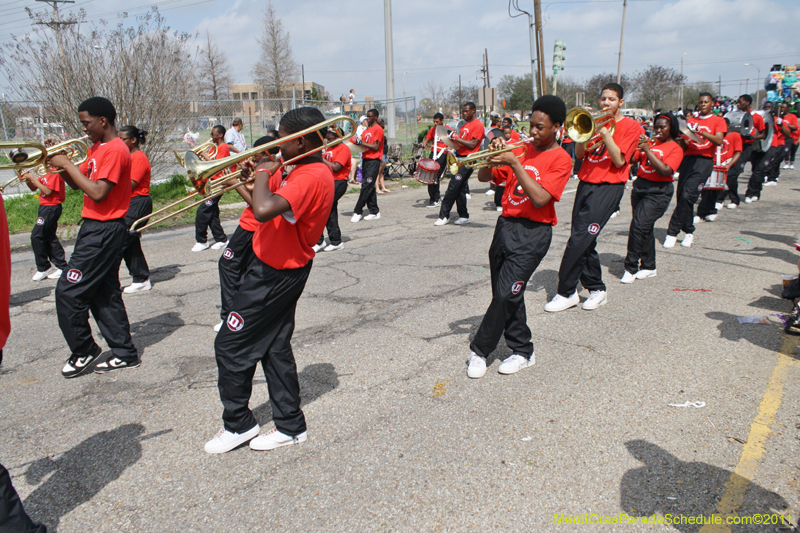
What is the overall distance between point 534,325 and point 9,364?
4.29 metres

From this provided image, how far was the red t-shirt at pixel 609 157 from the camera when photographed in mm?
5105

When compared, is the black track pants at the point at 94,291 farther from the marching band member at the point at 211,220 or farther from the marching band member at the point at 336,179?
the marching band member at the point at 336,179

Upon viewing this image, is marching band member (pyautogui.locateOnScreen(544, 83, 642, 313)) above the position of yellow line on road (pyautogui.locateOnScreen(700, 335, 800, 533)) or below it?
above

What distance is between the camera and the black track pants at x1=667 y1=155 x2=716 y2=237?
7.67 meters

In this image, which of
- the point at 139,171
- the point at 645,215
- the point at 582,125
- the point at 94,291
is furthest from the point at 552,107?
the point at 139,171

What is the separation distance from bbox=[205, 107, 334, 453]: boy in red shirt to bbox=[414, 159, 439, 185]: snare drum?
6964mm

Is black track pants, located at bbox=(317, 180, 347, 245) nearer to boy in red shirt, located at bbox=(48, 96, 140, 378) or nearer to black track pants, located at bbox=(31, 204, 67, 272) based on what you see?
black track pants, located at bbox=(31, 204, 67, 272)

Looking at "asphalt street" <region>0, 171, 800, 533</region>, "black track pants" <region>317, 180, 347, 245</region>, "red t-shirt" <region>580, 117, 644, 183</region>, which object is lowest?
"asphalt street" <region>0, 171, 800, 533</region>

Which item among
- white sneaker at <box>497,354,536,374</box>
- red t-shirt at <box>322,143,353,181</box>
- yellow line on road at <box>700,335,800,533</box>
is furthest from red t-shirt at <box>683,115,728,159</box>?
white sneaker at <box>497,354,536,374</box>

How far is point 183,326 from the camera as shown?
5129mm

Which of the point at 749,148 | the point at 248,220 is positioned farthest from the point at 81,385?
the point at 749,148

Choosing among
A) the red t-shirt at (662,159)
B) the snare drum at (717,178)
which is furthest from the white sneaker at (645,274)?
the snare drum at (717,178)

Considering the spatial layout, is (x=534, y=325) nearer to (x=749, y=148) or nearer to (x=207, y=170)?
(x=207, y=170)

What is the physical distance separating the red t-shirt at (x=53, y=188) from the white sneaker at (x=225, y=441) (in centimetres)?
488
